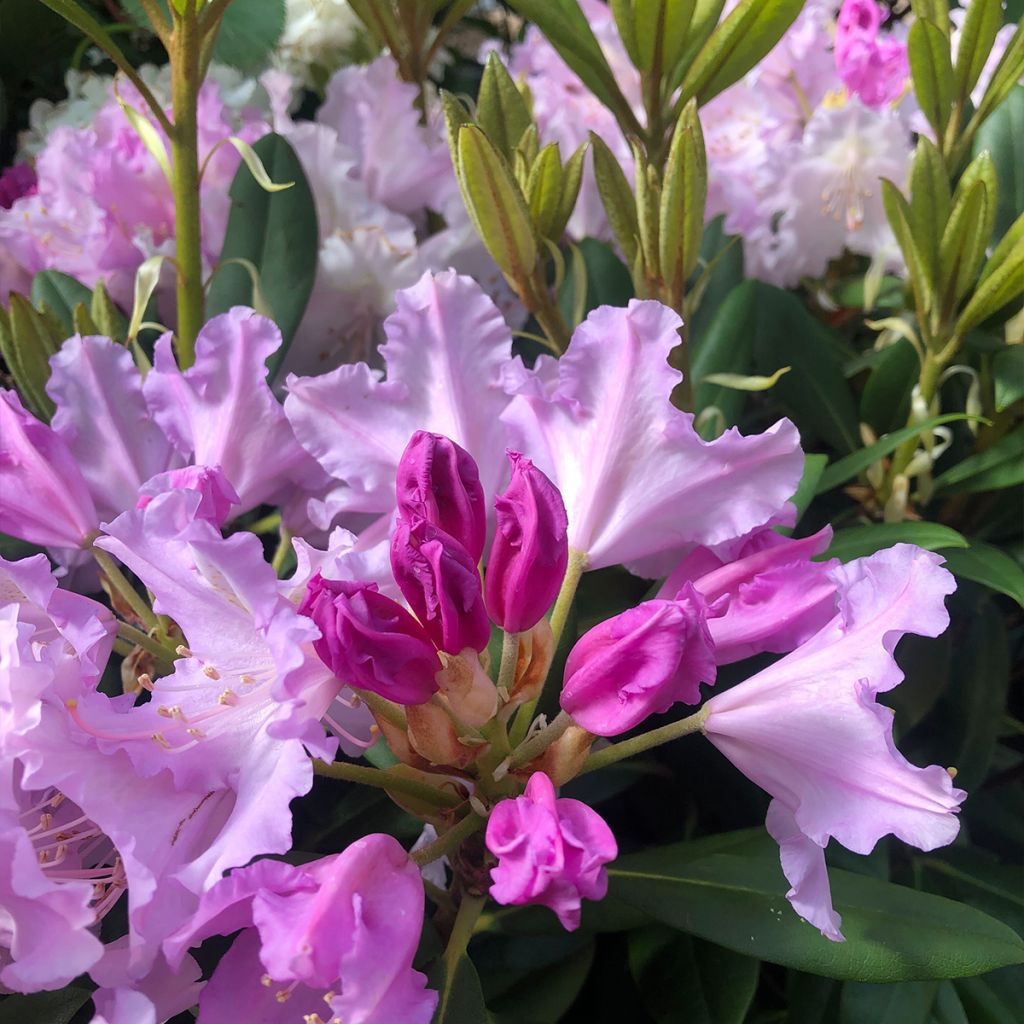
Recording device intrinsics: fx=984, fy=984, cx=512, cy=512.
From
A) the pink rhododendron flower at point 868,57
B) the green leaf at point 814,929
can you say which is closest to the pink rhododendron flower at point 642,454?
the green leaf at point 814,929

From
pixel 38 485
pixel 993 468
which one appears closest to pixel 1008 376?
pixel 993 468

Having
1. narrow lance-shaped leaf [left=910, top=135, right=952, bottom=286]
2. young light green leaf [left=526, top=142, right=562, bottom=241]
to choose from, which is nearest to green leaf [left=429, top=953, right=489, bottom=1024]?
young light green leaf [left=526, top=142, right=562, bottom=241]

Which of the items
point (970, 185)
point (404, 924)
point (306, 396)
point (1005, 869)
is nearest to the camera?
point (404, 924)

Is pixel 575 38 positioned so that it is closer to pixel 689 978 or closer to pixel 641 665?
pixel 641 665

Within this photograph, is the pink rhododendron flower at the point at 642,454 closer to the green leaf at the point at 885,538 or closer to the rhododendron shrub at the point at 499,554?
the rhododendron shrub at the point at 499,554

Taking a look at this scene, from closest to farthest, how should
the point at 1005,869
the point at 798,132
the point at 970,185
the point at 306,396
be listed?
the point at 306,396 → the point at 970,185 → the point at 1005,869 → the point at 798,132

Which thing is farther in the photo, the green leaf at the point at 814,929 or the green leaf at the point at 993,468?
the green leaf at the point at 993,468

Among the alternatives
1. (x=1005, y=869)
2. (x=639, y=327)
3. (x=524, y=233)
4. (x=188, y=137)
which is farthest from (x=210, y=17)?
(x=1005, y=869)

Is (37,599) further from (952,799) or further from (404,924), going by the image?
(952,799)
